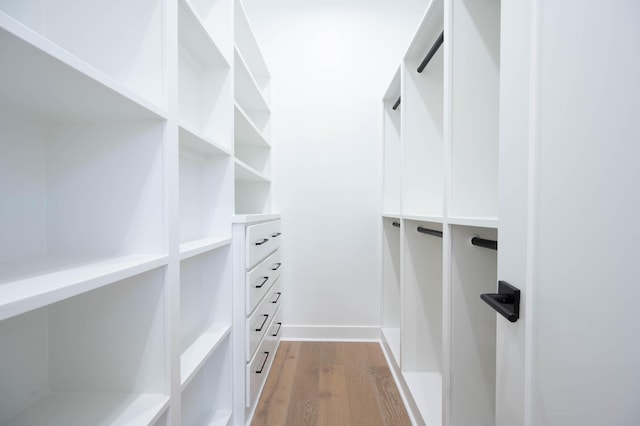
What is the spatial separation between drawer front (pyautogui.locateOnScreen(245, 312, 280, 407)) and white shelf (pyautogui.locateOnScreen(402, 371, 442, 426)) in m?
0.74

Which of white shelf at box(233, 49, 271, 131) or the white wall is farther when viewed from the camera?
the white wall

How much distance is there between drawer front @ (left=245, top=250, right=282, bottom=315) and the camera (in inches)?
46.8

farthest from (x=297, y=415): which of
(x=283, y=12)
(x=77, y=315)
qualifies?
(x=283, y=12)

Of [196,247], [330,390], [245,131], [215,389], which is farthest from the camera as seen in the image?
[245,131]

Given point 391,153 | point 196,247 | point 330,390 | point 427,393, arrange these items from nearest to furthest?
point 196,247 < point 427,393 < point 330,390 < point 391,153

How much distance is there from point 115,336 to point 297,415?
1003mm

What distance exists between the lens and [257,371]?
1301 mm

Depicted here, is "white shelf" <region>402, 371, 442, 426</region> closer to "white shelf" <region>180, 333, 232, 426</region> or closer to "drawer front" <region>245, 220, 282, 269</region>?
"white shelf" <region>180, 333, 232, 426</region>

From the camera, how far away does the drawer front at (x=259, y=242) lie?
47.1 inches

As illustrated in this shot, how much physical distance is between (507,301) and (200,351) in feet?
3.13

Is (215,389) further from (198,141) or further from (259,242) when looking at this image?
(198,141)

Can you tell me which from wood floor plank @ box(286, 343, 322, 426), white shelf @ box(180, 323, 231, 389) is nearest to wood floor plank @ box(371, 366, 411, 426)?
wood floor plank @ box(286, 343, 322, 426)

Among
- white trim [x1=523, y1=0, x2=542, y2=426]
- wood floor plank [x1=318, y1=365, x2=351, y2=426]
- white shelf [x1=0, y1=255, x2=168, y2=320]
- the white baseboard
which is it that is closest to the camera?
white shelf [x1=0, y1=255, x2=168, y2=320]

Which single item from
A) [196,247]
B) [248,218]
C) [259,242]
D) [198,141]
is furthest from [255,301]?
[198,141]
